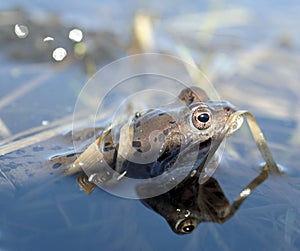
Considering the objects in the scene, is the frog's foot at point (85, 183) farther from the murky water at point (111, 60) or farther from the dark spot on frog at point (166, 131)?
the dark spot on frog at point (166, 131)

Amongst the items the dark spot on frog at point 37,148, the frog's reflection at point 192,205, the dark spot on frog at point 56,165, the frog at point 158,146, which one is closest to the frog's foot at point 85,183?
the frog at point 158,146

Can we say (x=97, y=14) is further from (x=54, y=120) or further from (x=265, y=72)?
(x=54, y=120)

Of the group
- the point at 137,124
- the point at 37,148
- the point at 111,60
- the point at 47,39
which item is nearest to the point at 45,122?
the point at 37,148

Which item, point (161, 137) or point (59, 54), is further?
point (59, 54)

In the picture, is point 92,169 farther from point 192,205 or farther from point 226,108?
point 226,108

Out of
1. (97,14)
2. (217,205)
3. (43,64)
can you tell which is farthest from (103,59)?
(217,205)

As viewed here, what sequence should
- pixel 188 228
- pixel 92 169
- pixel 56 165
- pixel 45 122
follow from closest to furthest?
pixel 188 228, pixel 92 169, pixel 56 165, pixel 45 122
